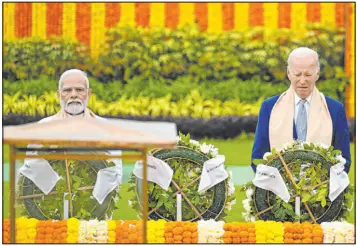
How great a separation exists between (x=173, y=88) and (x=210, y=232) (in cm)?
772

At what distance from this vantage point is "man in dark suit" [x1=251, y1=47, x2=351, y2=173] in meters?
8.20

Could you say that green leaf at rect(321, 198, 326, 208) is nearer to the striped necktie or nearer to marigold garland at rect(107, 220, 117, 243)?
the striped necktie

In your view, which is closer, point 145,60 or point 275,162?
point 275,162

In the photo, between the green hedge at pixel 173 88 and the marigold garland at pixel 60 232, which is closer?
the marigold garland at pixel 60 232

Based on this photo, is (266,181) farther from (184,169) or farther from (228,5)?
(228,5)

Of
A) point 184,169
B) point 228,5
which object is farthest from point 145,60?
point 184,169

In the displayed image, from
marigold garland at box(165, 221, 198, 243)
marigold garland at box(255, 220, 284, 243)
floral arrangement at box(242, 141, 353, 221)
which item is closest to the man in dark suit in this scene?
floral arrangement at box(242, 141, 353, 221)

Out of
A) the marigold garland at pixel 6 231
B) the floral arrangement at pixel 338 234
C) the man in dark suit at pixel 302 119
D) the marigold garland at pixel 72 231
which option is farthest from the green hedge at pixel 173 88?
the floral arrangement at pixel 338 234

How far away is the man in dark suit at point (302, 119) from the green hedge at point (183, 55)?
737cm

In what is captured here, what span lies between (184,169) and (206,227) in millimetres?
478

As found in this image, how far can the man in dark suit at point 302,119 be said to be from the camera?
8.20 m

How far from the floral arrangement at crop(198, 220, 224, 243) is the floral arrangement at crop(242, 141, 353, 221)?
1.14 feet

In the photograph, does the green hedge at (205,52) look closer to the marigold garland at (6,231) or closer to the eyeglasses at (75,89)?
the eyeglasses at (75,89)

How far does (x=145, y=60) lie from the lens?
52.1 ft
